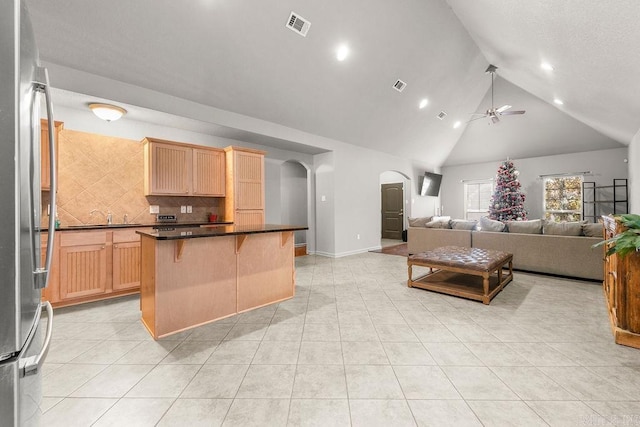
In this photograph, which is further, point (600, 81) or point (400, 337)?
point (600, 81)

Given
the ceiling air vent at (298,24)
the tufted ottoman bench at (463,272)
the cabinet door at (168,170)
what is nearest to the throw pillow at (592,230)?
the tufted ottoman bench at (463,272)

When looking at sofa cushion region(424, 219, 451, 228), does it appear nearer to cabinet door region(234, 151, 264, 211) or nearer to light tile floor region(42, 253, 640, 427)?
light tile floor region(42, 253, 640, 427)

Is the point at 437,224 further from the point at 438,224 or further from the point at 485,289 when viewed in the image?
the point at 485,289

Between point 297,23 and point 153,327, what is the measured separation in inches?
150

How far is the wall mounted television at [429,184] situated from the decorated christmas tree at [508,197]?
1921 millimetres

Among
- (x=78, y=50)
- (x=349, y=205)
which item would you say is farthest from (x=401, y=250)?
(x=78, y=50)

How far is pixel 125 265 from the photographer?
11.9 feet

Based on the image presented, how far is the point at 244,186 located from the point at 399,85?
3.62 meters

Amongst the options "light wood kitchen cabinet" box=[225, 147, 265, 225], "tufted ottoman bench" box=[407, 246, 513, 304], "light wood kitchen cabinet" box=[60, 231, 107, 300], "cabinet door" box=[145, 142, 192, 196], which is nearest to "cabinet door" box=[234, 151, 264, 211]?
"light wood kitchen cabinet" box=[225, 147, 265, 225]

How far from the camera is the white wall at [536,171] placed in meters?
7.73

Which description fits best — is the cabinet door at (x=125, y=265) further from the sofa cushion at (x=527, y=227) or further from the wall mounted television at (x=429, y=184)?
the wall mounted television at (x=429, y=184)

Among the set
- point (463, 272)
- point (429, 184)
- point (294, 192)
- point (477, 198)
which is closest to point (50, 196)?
point (463, 272)

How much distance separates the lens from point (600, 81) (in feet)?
11.9

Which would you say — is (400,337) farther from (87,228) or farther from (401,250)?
(401,250)
